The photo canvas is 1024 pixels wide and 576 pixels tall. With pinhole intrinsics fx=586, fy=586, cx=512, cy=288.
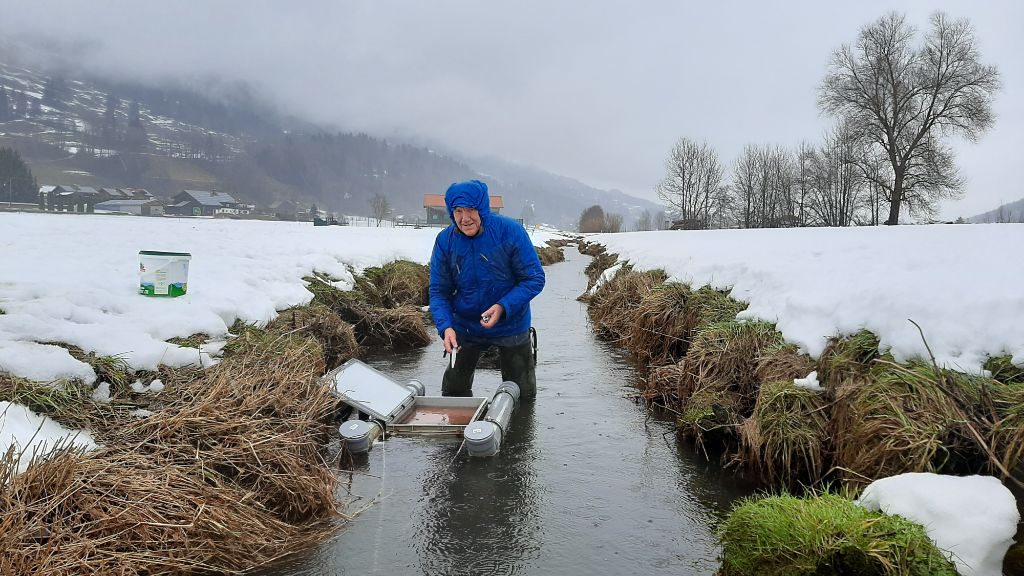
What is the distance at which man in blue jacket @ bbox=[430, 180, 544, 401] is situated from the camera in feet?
18.9

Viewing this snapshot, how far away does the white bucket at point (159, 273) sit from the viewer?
21.2ft

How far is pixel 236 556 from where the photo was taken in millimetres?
3453

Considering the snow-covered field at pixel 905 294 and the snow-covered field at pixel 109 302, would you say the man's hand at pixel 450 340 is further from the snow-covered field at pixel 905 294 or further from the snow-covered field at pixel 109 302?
the snow-covered field at pixel 905 294

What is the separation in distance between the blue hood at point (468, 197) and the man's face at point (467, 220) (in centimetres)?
4

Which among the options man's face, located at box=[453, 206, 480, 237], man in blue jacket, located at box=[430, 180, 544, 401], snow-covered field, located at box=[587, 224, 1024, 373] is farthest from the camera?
man in blue jacket, located at box=[430, 180, 544, 401]

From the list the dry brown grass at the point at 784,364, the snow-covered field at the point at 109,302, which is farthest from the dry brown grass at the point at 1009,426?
the snow-covered field at the point at 109,302

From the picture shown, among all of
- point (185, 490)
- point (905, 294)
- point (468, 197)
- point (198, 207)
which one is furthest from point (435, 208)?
point (185, 490)

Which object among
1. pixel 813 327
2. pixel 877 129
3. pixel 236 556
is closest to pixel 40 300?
pixel 236 556

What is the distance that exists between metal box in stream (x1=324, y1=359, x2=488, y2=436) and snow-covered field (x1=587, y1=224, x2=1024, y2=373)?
133 inches

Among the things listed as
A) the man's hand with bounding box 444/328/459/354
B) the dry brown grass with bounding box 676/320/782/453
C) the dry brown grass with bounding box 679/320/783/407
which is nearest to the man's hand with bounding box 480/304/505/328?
the man's hand with bounding box 444/328/459/354

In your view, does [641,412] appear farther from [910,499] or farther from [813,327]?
[910,499]

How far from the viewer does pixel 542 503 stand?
4430mm

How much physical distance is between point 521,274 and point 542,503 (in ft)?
7.93

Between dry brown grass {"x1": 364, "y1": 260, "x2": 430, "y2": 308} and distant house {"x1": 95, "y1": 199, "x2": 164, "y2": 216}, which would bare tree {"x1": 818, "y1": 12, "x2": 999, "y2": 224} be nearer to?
dry brown grass {"x1": 364, "y1": 260, "x2": 430, "y2": 308}
